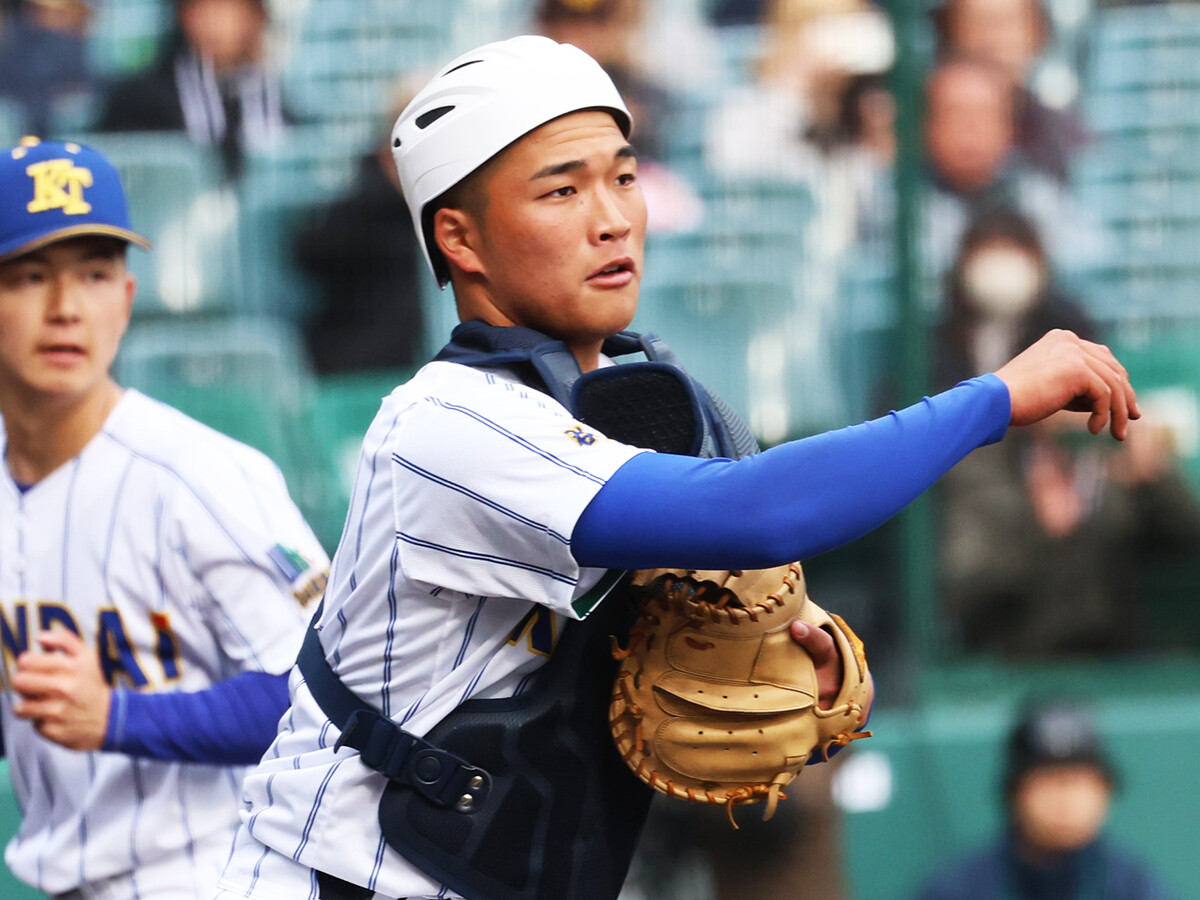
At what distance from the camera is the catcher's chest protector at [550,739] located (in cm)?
231

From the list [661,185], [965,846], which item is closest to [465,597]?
[965,846]

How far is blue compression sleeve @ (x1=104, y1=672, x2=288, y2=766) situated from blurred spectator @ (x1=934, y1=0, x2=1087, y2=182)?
3192mm

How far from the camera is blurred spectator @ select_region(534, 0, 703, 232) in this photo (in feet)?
17.7

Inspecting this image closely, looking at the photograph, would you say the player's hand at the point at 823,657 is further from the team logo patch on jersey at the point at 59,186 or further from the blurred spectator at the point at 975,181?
the blurred spectator at the point at 975,181

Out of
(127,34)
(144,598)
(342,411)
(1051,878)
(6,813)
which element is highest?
(127,34)

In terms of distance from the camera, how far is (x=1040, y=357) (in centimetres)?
218

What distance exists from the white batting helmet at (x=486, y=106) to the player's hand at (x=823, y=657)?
2.43ft

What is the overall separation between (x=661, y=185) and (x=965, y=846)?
6.91 ft

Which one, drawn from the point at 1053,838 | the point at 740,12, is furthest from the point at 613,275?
the point at 740,12

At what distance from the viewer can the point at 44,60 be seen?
18.0ft

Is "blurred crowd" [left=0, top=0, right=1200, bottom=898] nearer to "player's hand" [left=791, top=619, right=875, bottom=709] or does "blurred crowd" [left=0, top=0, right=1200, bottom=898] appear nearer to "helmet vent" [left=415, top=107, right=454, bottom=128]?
"player's hand" [left=791, top=619, right=875, bottom=709]

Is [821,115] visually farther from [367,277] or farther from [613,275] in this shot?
[613,275]

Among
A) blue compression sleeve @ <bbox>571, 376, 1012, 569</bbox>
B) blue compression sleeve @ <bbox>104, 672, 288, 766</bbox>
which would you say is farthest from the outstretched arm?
blue compression sleeve @ <bbox>104, 672, 288, 766</bbox>

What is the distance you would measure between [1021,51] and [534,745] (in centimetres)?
369
